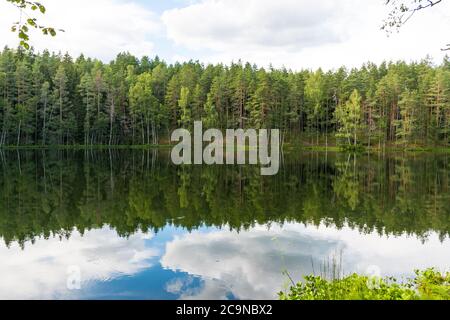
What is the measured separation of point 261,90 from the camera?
72812 millimetres

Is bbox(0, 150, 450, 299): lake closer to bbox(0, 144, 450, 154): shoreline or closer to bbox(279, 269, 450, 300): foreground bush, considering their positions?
bbox(279, 269, 450, 300): foreground bush

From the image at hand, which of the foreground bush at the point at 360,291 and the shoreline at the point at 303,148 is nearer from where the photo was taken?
the foreground bush at the point at 360,291

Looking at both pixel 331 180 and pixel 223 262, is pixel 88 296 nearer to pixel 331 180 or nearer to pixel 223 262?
pixel 223 262

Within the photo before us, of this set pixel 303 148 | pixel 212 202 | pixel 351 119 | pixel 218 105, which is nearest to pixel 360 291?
pixel 212 202

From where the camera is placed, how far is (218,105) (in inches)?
3123

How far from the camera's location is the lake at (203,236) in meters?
9.34

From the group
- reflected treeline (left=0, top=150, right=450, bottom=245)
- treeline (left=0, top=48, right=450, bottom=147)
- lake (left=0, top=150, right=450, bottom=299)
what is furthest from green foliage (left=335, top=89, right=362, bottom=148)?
lake (left=0, top=150, right=450, bottom=299)

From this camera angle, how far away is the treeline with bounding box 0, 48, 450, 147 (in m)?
69.9

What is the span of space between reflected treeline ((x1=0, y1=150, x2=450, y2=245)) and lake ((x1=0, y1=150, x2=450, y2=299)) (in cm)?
6

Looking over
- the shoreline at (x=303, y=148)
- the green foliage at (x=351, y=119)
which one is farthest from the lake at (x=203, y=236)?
the shoreline at (x=303, y=148)

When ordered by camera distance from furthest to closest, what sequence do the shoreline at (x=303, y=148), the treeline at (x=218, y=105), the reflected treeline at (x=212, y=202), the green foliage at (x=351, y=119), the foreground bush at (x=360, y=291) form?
1. the treeline at (x=218, y=105)
2. the green foliage at (x=351, y=119)
3. the shoreline at (x=303, y=148)
4. the reflected treeline at (x=212, y=202)
5. the foreground bush at (x=360, y=291)

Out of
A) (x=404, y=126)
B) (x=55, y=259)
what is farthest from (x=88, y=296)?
(x=404, y=126)

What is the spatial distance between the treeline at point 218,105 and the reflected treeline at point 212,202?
44.2 meters

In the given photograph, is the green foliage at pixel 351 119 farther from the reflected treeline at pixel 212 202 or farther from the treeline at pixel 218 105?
the reflected treeline at pixel 212 202
